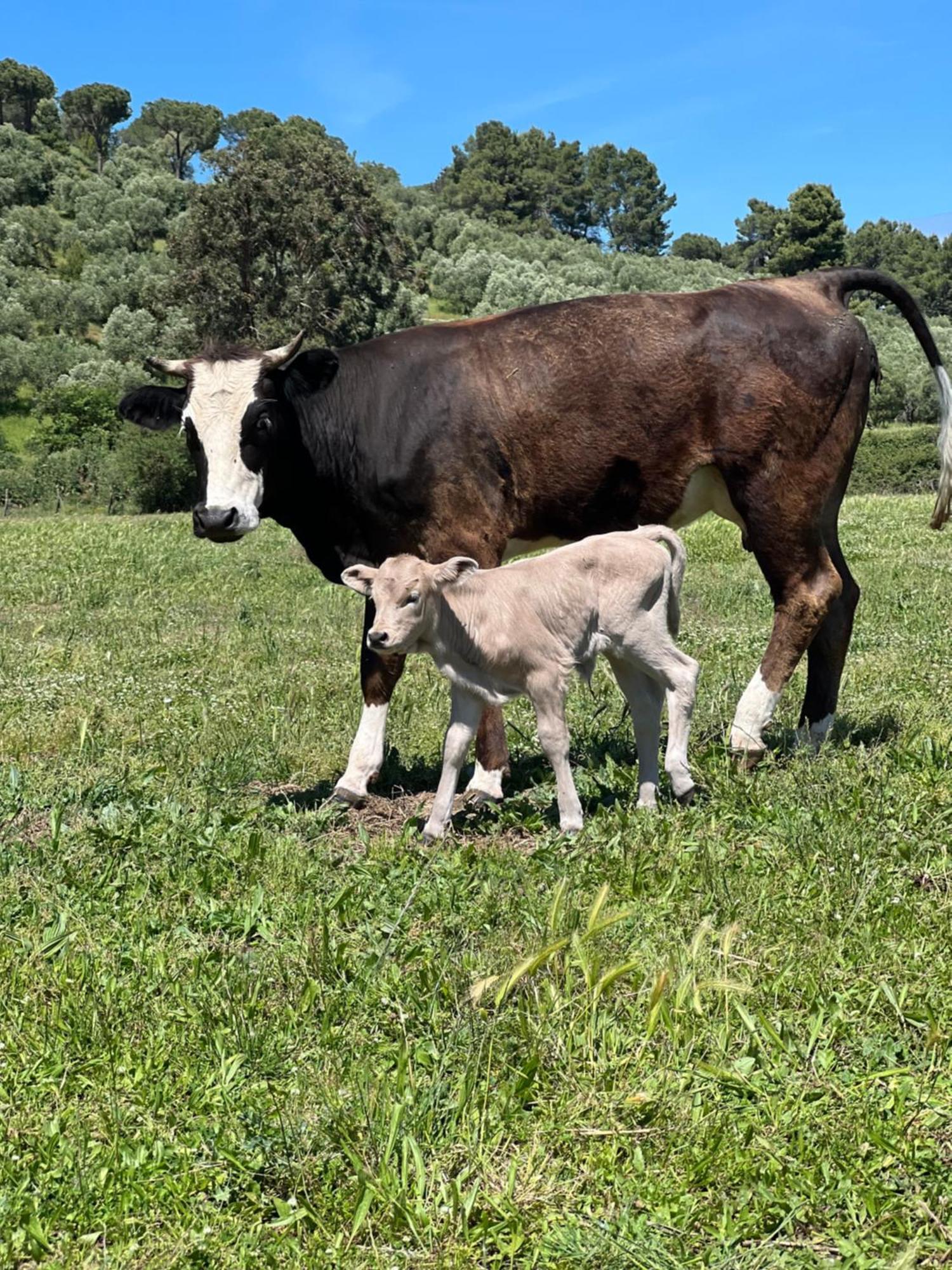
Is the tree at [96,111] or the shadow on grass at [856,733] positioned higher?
the tree at [96,111]

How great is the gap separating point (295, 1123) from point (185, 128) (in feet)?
551

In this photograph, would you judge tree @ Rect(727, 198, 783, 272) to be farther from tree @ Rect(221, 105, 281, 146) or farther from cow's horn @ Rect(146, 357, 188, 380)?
cow's horn @ Rect(146, 357, 188, 380)

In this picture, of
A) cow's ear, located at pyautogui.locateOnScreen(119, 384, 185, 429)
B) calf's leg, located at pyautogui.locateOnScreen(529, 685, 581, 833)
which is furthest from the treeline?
calf's leg, located at pyautogui.locateOnScreen(529, 685, 581, 833)

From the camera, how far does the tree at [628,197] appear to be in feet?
543

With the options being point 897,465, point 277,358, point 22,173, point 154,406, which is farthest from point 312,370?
point 22,173

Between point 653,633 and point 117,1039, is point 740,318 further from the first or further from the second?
point 117,1039

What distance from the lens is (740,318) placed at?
794cm

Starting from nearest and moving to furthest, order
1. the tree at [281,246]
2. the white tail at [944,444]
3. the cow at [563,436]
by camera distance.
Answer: the cow at [563,436]
the white tail at [944,444]
the tree at [281,246]

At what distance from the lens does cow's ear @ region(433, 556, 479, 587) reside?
6.34 metres

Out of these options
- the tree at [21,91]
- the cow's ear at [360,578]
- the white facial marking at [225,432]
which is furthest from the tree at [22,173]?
the cow's ear at [360,578]

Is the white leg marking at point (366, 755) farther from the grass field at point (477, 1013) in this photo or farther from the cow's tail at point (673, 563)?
the cow's tail at point (673, 563)

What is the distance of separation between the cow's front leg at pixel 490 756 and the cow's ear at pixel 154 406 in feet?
8.90

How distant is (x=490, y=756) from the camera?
7.90 m

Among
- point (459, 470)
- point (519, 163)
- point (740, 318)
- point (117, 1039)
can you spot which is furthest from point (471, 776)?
point (519, 163)
